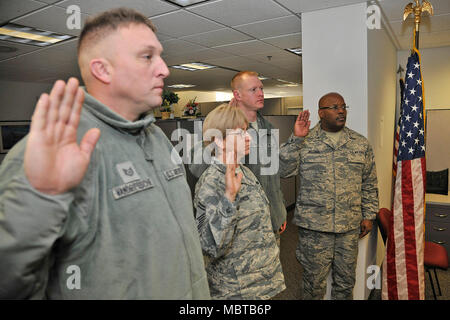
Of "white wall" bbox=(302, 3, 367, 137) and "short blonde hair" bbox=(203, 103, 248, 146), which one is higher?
"white wall" bbox=(302, 3, 367, 137)

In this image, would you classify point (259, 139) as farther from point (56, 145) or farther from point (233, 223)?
point (56, 145)

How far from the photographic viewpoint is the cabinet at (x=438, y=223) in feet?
10.9

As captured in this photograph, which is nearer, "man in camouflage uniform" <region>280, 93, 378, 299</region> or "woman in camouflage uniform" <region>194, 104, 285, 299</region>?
"woman in camouflage uniform" <region>194, 104, 285, 299</region>

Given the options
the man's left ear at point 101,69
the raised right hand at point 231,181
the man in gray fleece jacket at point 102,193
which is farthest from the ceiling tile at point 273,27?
the man's left ear at point 101,69

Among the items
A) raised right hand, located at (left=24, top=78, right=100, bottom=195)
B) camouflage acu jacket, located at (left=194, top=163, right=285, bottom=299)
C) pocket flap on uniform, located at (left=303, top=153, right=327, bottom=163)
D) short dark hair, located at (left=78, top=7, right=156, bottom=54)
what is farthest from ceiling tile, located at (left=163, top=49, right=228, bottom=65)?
raised right hand, located at (left=24, top=78, right=100, bottom=195)

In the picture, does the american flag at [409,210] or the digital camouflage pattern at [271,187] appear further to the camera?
the american flag at [409,210]

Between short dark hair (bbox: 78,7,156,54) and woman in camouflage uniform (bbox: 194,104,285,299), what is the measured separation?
70 cm

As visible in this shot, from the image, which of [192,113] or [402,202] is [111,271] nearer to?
[402,202]

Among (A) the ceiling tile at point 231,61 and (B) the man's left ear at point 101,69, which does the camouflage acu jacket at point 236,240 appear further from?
(A) the ceiling tile at point 231,61

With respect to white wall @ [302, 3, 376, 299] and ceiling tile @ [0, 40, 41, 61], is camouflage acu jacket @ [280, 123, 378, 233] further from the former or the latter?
ceiling tile @ [0, 40, 41, 61]

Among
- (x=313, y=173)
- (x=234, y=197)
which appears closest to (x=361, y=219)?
(x=313, y=173)

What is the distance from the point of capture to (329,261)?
2.28m

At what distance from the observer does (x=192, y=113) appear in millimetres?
4566

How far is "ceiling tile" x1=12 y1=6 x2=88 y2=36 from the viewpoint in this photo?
7.88ft
